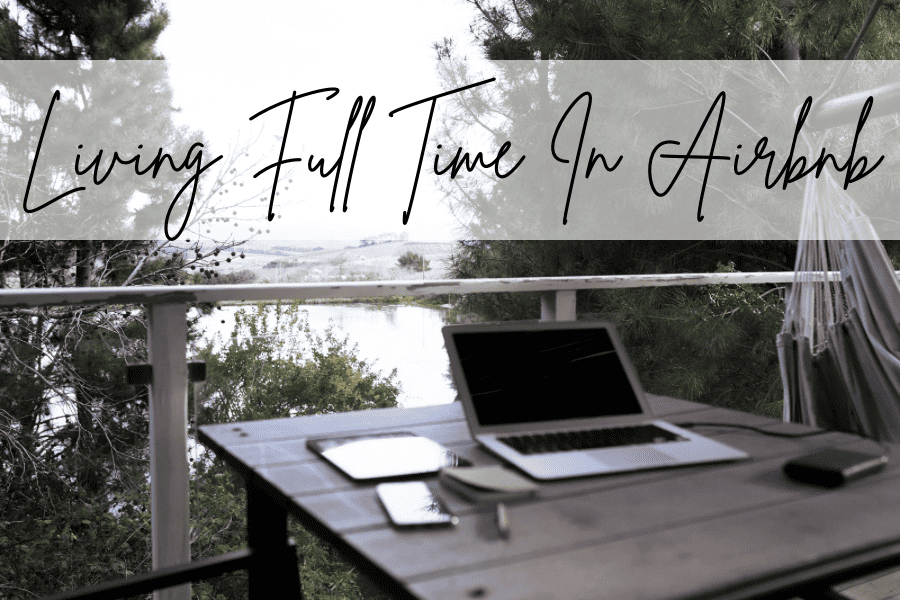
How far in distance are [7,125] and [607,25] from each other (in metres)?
5.45

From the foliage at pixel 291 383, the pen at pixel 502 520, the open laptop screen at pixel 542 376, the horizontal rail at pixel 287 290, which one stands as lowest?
the foliage at pixel 291 383

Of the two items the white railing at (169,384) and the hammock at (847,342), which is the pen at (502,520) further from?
the hammock at (847,342)

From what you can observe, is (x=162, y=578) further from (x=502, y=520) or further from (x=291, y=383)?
(x=291, y=383)

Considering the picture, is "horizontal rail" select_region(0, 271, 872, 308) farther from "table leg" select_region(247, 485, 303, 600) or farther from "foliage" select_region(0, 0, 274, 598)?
"foliage" select_region(0, 0, 274, 598)

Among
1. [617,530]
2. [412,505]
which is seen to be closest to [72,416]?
[412,505]

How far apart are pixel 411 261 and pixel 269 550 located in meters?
6.86

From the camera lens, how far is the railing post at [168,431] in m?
1.44

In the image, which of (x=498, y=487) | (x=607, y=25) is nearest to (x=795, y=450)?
(x=498, y=487)

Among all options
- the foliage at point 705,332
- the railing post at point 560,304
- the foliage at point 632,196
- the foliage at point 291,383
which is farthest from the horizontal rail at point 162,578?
the foliage at point 632,196

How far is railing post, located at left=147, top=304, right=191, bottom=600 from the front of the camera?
1438 millimetres

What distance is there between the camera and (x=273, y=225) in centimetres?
650

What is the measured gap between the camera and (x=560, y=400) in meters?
1.18

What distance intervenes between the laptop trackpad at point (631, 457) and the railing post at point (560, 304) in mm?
912

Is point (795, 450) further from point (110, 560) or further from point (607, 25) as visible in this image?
point (607, 25)
